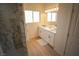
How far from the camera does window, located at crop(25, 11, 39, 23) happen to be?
142 cm

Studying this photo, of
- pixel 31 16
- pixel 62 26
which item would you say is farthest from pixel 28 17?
pixel 62 26

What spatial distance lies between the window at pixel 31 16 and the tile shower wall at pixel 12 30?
0.24 feet

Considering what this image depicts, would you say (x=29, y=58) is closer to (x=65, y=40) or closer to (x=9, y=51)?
(x=9, y=51)

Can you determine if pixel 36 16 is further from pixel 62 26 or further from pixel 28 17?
pixel 62 26

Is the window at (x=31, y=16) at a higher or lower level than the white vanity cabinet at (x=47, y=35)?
higher

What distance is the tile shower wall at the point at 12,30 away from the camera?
1374 mm

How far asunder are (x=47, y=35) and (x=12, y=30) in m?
0.53

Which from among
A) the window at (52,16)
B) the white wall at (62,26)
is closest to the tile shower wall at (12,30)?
the window at (52,16)

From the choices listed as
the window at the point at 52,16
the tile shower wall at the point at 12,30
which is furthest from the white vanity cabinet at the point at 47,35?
the tile shower wall at the point at 12,30

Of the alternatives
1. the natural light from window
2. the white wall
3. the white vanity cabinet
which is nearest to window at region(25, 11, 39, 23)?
the natural light from window

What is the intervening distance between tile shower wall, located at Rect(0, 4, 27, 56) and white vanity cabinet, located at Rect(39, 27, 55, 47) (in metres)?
0.28

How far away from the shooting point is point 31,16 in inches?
57.6

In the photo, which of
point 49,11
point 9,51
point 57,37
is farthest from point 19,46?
point 49,11

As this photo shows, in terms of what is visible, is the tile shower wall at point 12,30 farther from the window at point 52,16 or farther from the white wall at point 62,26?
the white wall at point 62,26
